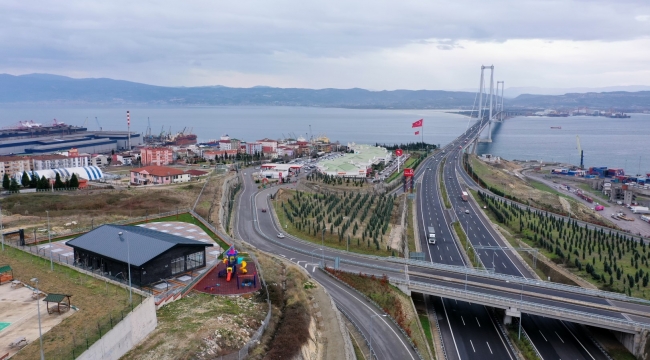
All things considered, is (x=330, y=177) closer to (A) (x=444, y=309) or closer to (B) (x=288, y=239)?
(B) (x=288, y=239)

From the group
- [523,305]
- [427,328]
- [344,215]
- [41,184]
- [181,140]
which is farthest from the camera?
[181,140]

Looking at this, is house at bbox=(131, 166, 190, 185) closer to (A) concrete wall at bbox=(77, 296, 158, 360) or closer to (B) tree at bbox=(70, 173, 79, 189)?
(B) tree at bbox=(70, 173, 79, 189)

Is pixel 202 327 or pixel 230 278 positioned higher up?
pixel 202 327

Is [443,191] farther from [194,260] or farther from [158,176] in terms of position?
[194,260]

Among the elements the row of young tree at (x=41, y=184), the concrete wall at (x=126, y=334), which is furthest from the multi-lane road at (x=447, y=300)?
the row of young tree at (x=41, y=184)

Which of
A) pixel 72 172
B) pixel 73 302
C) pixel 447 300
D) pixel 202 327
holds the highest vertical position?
pixel 73 302

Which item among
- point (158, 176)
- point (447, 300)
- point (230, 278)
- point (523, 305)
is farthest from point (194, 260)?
point (158, 176)
